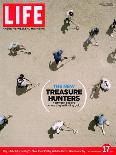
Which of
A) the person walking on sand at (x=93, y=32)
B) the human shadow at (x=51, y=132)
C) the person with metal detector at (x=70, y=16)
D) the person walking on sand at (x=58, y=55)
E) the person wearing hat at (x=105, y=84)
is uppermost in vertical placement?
the person with metal detector at (x=70, y=16)

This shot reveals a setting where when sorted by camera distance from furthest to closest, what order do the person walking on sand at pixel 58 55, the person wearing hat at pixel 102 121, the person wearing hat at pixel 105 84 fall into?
the person wearing hat at pixel 105 84 < the person walking on sand at pixel 58 55 < the person wearing hat at pixel 102 121

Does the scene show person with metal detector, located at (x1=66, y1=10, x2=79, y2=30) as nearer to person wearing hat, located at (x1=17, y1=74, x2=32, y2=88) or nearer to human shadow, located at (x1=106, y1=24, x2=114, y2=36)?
human shadow, located at (x1=106, y1=24, x2=114, y2=36)

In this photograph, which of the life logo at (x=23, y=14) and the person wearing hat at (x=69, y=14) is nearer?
the person wearing hat at (x=69, y=14)

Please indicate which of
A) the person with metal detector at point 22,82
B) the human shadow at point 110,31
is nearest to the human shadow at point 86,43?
the human shadow at point 110,31

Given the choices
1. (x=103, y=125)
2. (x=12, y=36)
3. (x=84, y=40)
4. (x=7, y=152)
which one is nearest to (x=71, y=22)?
(x=84, y=40)

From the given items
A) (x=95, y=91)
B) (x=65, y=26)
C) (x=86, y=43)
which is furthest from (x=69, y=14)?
(x=95, y=91)

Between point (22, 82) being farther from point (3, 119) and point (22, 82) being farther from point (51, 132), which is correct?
point (51, 132)

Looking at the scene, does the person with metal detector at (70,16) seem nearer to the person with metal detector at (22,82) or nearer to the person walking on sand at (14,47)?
the person walking on sand at (14,47)

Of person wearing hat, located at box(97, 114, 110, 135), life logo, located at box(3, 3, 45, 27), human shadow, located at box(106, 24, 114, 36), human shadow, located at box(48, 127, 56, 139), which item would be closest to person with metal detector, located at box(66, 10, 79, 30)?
life logo, located at box(3, 3, 45, 27)
